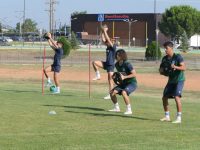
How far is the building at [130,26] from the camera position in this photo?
4444 inches

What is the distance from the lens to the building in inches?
4444

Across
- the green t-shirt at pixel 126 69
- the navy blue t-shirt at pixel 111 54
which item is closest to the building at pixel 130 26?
the navy blue t-shirt at pixel 111 54

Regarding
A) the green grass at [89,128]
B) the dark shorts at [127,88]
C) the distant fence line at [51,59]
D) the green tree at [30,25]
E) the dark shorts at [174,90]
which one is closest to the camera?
the green grass at [89,128]

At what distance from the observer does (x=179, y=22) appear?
350 feet

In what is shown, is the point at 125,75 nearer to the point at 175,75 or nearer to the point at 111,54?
the point at 175,75

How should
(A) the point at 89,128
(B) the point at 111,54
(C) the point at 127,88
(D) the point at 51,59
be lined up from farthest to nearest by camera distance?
1. (D) the point at 51,59
2. (B) the point at 111,54
3. (C) the point at 127,88
4. (A) the point at 89,128

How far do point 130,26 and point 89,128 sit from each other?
340ft

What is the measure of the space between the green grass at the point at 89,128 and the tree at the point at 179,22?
89953 millimetres

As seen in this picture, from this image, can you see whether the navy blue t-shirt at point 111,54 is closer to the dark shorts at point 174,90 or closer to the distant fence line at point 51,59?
the dark shorts at point 174,90

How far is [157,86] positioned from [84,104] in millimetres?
12988

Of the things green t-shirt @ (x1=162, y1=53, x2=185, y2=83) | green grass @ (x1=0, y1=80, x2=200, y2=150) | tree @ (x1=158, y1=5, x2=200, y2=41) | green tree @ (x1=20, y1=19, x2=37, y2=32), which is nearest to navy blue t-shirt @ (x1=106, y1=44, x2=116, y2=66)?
green grass @ (x1=0, y1=80, x2=200, y2=150)

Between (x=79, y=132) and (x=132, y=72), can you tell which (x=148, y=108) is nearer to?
(x=132, y=72)

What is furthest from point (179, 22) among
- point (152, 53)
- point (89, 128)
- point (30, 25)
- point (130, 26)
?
point (89, 128)

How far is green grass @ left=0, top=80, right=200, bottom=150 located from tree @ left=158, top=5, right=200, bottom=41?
89953 millimetres
